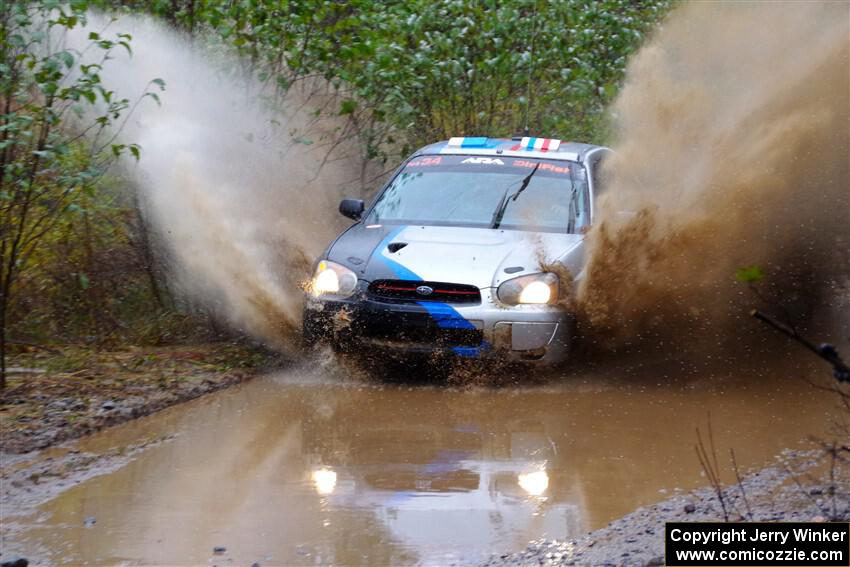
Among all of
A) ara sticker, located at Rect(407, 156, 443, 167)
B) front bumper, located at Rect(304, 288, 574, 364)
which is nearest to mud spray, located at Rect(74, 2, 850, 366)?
front bumper, located at Rect(304, 288, 574, 364)

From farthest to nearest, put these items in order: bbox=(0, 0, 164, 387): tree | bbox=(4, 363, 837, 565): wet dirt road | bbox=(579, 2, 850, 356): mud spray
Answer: bbox=(579, 2, 850, 356): mud spray → bbox=(0, 0, 164, 387): tree → bbox=(4, 363, 837, 565): wet dirt road

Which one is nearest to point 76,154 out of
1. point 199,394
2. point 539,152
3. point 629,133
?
point 199,394

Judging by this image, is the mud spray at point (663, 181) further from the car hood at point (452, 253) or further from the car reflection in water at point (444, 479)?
the car reflection in water at point (444, 479)

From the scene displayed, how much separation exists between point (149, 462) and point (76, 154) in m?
3.91

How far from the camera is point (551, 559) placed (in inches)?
192

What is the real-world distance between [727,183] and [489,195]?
78.0 inches

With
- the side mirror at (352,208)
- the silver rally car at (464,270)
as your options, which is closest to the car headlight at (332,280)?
the silver rally car at (464,270)

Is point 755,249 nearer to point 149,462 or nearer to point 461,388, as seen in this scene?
point 461,388

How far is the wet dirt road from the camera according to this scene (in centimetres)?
514

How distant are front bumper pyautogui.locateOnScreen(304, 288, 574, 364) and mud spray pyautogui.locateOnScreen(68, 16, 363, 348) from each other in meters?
1.31

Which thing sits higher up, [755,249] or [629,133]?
[629,133]

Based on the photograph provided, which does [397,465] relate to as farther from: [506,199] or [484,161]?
[484,161]

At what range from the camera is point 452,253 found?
844 centimetres

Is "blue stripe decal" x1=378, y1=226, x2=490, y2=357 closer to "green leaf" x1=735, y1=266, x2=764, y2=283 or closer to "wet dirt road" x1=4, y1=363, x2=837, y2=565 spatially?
"wet dirt road" x1=4, y1=363, x2=837, y2=565
